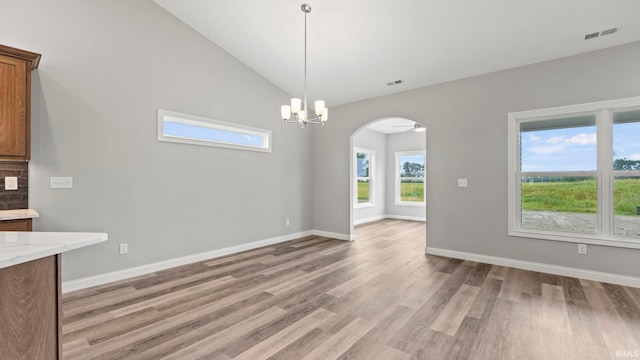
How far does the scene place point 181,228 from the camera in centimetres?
409

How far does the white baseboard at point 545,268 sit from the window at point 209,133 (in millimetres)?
3670

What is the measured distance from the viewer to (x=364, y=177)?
8.49 m

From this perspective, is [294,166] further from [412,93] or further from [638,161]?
[638,161]

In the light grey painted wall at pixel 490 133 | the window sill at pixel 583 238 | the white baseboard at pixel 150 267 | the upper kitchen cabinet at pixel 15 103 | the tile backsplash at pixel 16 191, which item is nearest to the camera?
the upper kitchen cabinet at pixel 15 103

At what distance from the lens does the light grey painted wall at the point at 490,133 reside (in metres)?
3.43

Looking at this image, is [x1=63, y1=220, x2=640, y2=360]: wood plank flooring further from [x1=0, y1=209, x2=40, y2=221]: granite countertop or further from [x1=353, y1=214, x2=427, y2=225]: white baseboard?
[x1=353, y1=214, x2=427, y2=225]: white baseboard

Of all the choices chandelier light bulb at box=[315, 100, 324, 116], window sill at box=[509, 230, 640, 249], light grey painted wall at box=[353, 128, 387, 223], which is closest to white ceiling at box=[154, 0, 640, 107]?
chandelier light bulb at box=[315, 100, 324, 116]

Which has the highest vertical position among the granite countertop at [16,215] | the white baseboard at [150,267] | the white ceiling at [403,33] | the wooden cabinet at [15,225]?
the white ceiling at [403,33]

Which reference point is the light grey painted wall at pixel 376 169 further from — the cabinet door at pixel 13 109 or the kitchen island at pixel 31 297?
the kitchen island at pixel 31 297

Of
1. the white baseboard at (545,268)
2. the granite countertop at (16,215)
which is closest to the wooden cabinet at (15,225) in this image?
the granite countertop at (16,215)

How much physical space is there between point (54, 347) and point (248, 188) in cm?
377

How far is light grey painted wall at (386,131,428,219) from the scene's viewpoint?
8484 mm

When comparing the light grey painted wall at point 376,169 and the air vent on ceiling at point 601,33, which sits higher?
Answer: the air vent on ceiling at point 601,33

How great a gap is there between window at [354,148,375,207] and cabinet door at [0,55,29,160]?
22.2 ft
